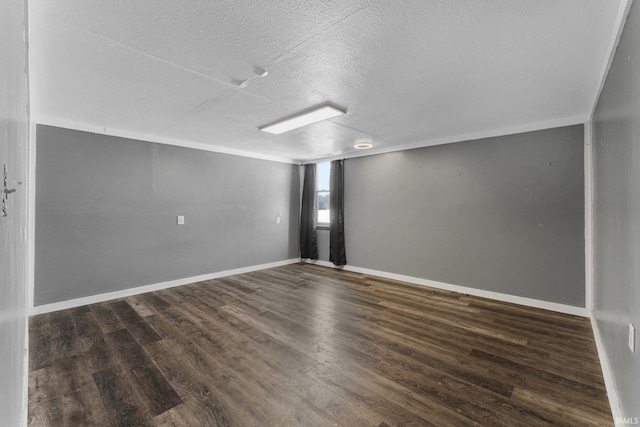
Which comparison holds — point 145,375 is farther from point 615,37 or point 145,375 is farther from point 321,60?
point 615,37

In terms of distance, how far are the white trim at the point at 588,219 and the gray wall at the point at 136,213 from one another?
192 inches

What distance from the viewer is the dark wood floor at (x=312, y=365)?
5.51 feet

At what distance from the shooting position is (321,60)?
2018 millimetres

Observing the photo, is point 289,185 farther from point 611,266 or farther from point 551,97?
point 611,266

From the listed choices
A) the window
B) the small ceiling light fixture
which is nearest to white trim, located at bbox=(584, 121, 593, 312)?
the small ceiling light fixture

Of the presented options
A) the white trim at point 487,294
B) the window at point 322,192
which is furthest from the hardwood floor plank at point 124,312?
the window at point 322,192

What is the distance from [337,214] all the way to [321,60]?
3.73 metres

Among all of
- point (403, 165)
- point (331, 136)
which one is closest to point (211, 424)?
point (331, 136)

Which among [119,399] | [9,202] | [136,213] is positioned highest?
[9,202]

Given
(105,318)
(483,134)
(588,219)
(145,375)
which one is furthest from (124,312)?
(588,219)

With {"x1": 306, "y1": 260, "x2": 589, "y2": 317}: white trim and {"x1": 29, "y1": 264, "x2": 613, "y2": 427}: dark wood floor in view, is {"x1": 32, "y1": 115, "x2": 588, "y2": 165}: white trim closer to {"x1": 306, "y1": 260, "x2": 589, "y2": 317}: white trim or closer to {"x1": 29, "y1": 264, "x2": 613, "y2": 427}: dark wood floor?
{"x1": 306, "y1": 260, "x2": 589, "y2": 317}: white trim

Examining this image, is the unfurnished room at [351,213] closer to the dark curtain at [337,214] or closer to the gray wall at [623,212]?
the gray wall at [623,212]

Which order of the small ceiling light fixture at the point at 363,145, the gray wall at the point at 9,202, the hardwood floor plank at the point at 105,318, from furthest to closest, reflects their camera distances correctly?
the small ceiling light fixture at the point at 363,145 → the hardwood floor plank at the point at 105,318 → the gray wall at the point at 9,202

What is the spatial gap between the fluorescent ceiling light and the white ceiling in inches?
4.6
